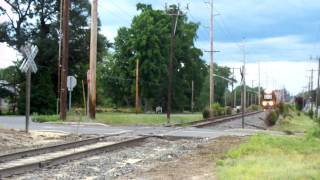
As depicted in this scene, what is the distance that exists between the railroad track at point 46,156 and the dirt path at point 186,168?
2438mm

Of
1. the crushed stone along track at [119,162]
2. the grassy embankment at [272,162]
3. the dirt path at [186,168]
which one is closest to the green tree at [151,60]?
the crushed stone along track at [119,162]

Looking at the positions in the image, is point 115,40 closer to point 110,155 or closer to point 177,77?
point 177,77

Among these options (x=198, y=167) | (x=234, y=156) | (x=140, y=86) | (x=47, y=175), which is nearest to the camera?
(x=47, y=175)

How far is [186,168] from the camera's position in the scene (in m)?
15.7

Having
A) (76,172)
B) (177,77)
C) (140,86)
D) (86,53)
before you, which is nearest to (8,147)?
(76,172)

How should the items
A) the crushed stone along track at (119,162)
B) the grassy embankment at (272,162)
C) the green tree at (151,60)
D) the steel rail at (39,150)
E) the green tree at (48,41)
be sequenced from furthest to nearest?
1. the green tree at (151,60)
2. the green tree at (48,41)
3. the steel rail at (39,150)
4. the crushed stone along track at (119,162)
5. the grassy embankment at (272,162)

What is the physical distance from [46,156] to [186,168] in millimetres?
4661

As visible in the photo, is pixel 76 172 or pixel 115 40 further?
pixel 115 40

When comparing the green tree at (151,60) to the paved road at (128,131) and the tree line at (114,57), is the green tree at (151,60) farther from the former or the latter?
the paved road at (128,131)

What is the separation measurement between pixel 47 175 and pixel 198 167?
3.96 m

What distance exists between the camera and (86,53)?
82625 millimetres

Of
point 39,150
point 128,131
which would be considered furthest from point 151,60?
point 39,150

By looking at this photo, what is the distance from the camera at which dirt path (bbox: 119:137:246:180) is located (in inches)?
541

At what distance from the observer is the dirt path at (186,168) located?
13.8 m
